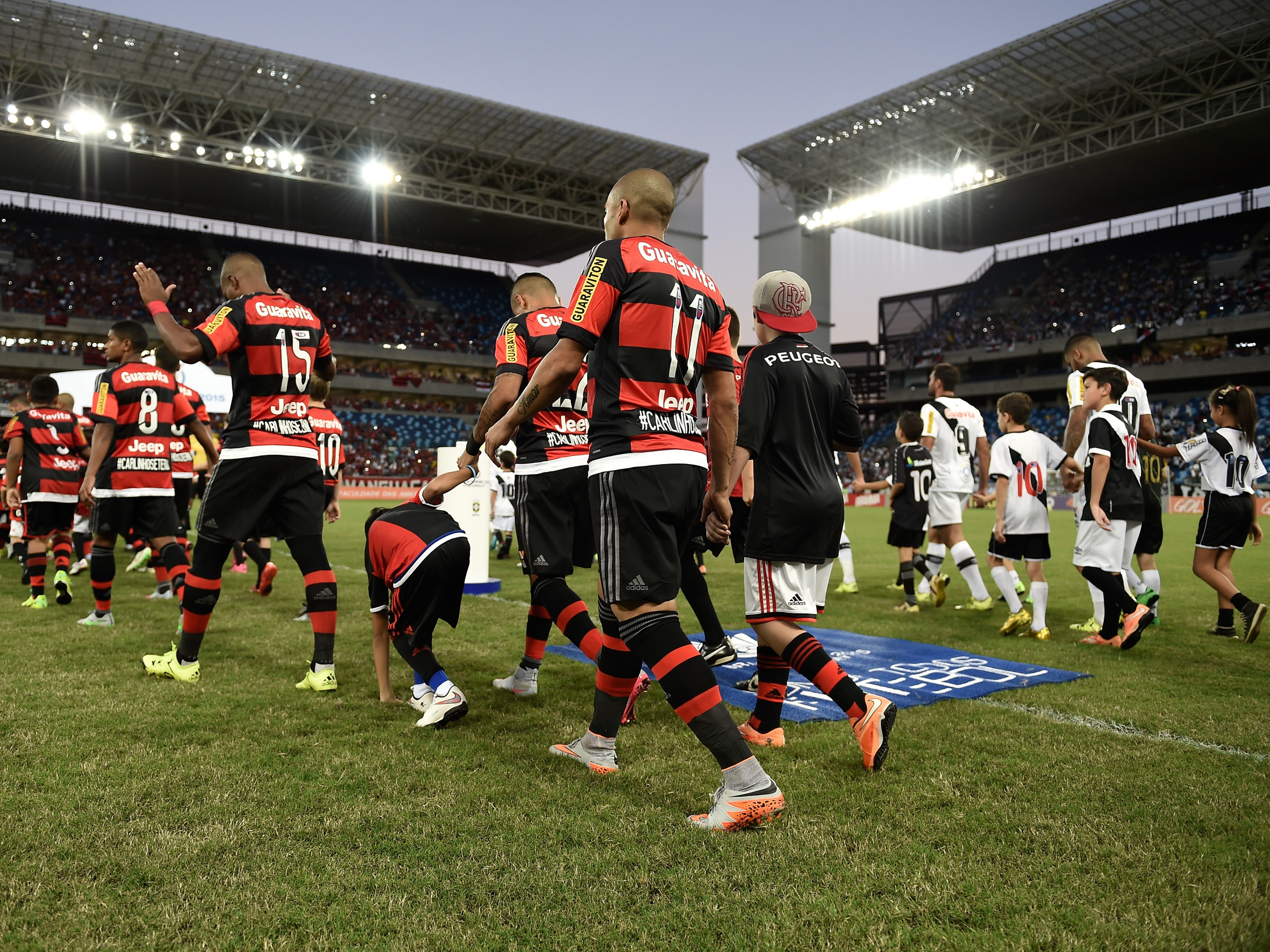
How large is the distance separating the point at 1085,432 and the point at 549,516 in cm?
437

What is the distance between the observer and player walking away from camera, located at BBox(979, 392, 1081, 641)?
6648 mm

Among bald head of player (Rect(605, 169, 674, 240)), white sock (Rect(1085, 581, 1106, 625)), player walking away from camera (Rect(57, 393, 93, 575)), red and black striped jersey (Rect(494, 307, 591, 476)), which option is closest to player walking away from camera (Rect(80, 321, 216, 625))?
red and black striped jersey (Rect(494, 307, 591, 476))

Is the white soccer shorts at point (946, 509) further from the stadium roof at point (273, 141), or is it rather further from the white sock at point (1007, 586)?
the stadium roof at point (273, 141)

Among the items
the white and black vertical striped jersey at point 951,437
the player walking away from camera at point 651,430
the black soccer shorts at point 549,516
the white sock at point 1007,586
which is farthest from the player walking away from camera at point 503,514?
the player walking away from camera at point 651,430

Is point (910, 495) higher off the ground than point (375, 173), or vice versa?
point (375, 173)

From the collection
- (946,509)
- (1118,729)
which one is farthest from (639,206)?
(946,509)

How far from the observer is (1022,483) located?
674 centimetres

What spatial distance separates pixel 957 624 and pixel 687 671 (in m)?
4.90

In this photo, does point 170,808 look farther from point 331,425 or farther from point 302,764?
point 331,425

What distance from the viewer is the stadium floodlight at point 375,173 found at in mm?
33438

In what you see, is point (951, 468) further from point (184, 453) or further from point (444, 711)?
point (184, 453)

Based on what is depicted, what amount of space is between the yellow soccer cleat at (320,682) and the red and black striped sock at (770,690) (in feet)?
7.37

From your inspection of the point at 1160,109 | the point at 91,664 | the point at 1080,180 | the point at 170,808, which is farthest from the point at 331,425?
the point at 1080,180

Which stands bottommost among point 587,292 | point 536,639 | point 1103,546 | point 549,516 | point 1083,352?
point 536,639
